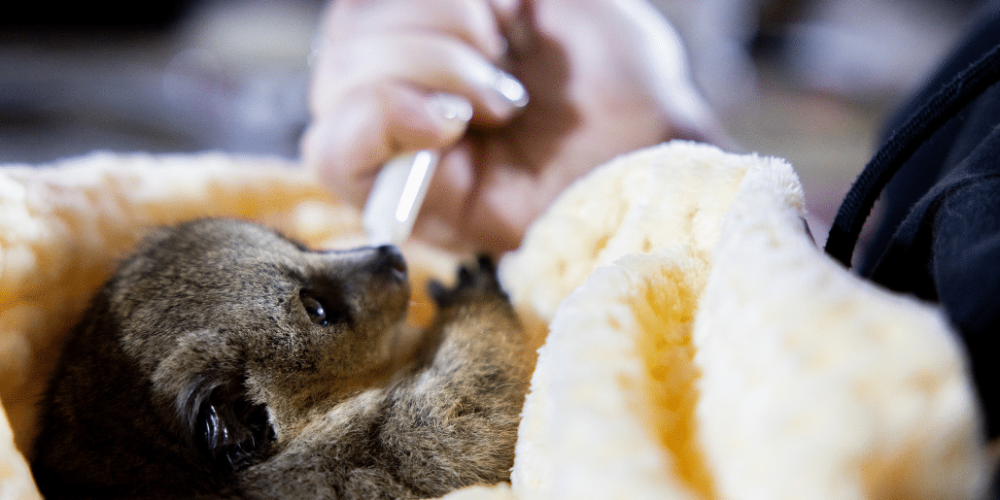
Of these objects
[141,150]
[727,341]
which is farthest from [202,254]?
[141,150]

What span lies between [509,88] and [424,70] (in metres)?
0.21

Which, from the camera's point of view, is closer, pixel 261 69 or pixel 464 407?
pixel 464 407

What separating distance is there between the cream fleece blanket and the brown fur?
90 mm

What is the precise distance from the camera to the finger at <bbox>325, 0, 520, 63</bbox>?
1.21 m

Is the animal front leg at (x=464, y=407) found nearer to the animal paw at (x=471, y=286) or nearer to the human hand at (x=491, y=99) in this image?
the animal paw at (x=471, y=286)

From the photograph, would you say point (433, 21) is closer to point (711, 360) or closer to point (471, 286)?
point (471, 286)

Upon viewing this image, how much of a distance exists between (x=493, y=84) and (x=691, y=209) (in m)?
0.71

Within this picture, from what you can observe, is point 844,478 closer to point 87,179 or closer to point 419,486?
point 419,486

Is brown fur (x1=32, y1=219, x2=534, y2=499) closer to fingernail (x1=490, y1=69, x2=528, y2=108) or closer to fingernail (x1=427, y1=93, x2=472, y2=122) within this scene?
fingernail (x1=427, y1=93, x2=472, y2=122)

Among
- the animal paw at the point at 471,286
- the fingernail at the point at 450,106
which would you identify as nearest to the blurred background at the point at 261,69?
the fingernail at the point at 450,106

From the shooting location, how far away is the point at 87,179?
1.01 meters

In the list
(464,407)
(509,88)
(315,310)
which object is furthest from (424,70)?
(464,407)

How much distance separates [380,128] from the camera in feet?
3.63

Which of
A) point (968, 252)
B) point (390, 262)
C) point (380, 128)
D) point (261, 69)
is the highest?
point (968, 252)
